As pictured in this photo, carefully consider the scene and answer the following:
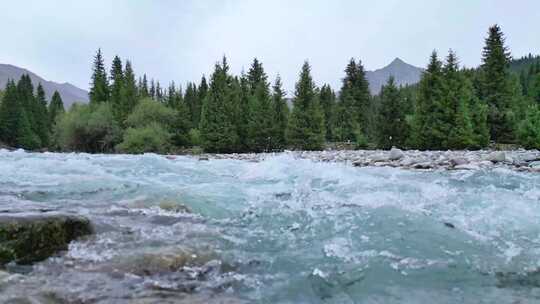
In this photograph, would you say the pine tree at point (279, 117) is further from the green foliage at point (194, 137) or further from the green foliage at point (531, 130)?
the green foliage at point (531, 130)

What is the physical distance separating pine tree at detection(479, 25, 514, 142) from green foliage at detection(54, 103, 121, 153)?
33634 mm

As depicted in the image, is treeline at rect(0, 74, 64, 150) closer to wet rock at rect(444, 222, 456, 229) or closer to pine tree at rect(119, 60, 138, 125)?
pine tree at rect(119, 60, 138, 125)

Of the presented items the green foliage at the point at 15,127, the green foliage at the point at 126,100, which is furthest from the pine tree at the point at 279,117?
the green foliage at the point at 15,127

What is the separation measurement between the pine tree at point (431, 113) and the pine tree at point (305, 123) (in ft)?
28.9

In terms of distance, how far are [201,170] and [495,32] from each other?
33601 millimetres

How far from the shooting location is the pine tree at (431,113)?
27.8m

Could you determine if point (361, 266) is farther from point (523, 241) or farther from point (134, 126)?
point (134, 126)

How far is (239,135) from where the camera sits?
41438 millimetres

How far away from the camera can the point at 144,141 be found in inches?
1451

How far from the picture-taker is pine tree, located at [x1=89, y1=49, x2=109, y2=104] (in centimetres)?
5916

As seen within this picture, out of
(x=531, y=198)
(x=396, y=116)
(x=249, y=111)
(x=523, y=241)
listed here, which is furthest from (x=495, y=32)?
(x=523, y=241)

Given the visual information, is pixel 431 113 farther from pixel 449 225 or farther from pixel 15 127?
pixel 15 127

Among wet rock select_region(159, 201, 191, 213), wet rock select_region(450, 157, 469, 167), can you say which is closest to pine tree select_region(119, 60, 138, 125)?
wet rock select_region(450, 157, 469, 167)

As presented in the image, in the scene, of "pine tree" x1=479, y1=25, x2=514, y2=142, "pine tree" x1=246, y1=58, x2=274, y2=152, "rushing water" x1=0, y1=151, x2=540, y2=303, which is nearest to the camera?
"rushing water" x1=0, y1=151, x2=540, y2=303
